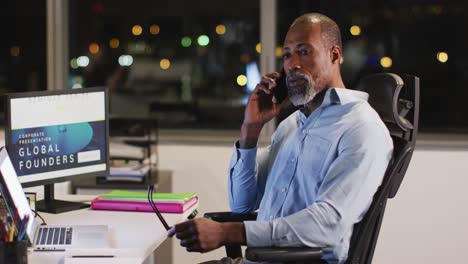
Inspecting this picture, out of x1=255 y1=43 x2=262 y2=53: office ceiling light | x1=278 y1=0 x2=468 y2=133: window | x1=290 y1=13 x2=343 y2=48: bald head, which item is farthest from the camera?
x1=278 y1=0 x2=468 y2=133: window

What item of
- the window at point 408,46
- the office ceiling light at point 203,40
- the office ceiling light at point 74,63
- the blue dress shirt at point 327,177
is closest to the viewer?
the blue dress shirt at point 327,177

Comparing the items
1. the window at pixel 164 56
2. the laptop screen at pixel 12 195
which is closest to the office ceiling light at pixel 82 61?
the window at pixel 164 56

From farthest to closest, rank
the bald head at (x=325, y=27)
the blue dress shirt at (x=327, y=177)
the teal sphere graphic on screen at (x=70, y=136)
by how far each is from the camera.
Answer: the teal sphere graphic on screen at (x=70, y=136)
the bald head at (x=325, y=27)
the blue dress shirt at (x=327, y=177)

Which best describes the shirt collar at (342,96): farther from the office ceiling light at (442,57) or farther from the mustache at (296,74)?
the office ceiling light at (442,57)

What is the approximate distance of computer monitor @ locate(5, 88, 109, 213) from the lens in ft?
9.70

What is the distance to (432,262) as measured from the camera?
Answer: 13.7 feet

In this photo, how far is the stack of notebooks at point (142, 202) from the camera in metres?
2.95

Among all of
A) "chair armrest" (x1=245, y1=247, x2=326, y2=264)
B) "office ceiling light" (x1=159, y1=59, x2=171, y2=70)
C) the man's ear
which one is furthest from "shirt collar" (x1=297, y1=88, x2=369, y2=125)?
"office ceiling light" (x1=159, y1=59, x2=171, y2=70)

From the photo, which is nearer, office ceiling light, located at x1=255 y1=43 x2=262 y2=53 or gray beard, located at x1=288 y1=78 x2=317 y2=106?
gray beard, located at x1=288 y1=78 x2=317 y2=106

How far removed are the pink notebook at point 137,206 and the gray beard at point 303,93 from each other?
654 millimetres

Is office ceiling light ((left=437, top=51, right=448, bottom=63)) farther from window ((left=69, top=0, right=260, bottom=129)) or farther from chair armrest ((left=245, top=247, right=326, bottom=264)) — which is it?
chair armrest ((left=245, top=247, right=326, bottom=264))

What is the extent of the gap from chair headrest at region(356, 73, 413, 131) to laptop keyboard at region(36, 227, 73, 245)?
1100 millimetres

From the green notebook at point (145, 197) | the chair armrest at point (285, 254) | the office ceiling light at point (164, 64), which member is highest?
the office ceiling light at point (164, 64)

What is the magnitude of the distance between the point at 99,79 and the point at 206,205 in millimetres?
1256
